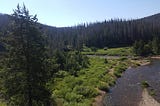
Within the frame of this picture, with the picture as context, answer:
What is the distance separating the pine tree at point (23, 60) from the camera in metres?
27.9

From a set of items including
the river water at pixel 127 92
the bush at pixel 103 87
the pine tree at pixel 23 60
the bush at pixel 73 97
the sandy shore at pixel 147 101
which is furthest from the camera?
the bush at pixel 103 87

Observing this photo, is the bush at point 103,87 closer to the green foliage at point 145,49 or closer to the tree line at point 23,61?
the tree line at point 23,61

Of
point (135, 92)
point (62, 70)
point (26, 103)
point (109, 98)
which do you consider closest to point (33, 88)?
point (26, 103)

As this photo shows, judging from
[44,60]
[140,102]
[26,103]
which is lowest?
[140,102]

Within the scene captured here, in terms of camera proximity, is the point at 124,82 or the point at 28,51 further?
the point at 124,82

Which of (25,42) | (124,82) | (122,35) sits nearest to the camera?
(25,42)

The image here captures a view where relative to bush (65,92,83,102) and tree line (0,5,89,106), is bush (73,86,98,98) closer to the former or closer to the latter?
bush (65,92,83,102)

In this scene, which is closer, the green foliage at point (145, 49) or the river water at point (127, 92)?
the river water at point (127, 92)

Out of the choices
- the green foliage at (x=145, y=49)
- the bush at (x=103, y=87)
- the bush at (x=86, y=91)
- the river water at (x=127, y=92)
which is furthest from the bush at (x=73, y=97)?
the green foliage at (x=145, y=49)

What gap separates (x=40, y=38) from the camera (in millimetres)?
28719

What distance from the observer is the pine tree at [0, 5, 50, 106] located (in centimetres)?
2788

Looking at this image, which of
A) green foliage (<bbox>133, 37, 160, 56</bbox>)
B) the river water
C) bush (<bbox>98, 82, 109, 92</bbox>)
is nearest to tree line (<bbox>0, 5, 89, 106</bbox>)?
the river water

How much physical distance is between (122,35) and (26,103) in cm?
16774

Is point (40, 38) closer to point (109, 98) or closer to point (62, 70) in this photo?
point (109, 98)
